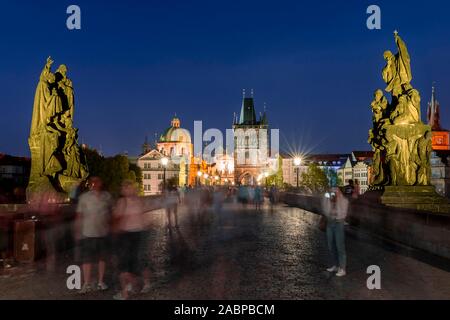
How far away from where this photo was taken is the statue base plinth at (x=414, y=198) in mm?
17375

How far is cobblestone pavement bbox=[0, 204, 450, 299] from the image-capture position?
792 centimetres

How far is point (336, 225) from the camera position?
9.78 meters

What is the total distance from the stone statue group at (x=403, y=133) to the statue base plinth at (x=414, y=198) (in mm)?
281

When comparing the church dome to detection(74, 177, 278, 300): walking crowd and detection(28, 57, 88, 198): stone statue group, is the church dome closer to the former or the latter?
detection(28, 57, 88, 198): stone statue group

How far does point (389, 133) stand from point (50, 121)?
39.4ft

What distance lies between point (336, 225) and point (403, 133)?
938cm

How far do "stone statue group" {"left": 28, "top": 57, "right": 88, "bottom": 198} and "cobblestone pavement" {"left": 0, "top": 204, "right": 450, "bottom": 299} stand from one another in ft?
14.7

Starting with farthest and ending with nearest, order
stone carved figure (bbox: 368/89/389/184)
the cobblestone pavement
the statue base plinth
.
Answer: stone carved figure (bbox: 368/89/389/184), the statue base plinth, the cobblestone pavement

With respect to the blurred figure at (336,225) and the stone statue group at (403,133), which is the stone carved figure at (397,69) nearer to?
the stone statue group at (403,133)

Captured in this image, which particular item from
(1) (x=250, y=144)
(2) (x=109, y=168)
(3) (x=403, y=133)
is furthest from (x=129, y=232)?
(1) (x=250, y=144)

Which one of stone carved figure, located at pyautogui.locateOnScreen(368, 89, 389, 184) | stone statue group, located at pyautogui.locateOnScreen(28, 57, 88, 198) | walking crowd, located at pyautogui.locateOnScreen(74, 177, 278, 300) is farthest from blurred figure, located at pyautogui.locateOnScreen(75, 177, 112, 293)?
stone carved figure, located at pyautogui.locateOnScreen(368, 89, 389, 184)
